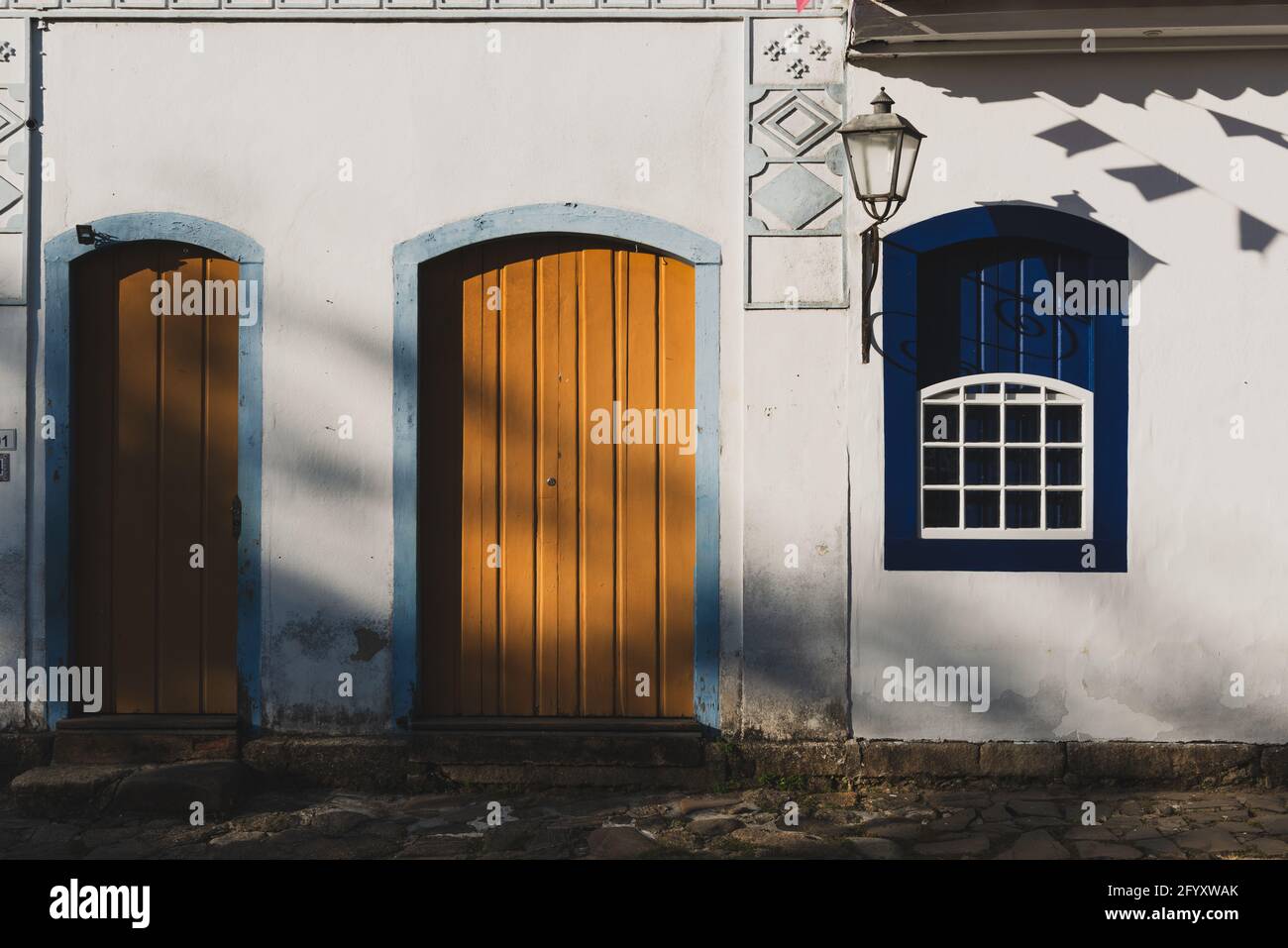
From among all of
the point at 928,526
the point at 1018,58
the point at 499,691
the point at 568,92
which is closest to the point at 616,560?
the point at 499,691

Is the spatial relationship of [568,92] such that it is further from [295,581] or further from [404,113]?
[295,581]

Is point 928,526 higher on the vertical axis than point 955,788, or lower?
higher

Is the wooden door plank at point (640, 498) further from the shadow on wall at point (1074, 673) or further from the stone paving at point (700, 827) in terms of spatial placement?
the shadow on wall at point (1074, 673)

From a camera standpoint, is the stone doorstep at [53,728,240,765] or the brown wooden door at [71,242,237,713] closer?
the stone doorstep at [53,728,240,765]

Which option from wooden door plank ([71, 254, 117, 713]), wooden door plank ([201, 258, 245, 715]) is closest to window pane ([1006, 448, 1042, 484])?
wooden door plank ([201, 258, 245, 715])

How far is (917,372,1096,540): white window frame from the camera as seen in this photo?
5.63 m

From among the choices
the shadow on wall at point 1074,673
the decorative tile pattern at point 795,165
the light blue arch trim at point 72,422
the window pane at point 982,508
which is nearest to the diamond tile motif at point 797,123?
the decorative tile pattern at point 795,165

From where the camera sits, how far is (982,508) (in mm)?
5695

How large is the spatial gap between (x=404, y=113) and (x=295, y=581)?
92.6 inches

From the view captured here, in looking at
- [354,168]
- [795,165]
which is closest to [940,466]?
[795,165]

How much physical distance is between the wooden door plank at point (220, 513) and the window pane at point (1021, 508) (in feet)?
12.5

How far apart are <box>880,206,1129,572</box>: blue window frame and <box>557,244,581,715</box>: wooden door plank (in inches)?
59.7

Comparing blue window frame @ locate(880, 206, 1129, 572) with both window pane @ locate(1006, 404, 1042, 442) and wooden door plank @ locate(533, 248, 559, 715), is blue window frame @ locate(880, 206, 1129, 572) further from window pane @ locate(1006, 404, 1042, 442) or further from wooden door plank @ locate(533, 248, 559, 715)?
wooden door plank @ locate(533, 248, 559, 715)

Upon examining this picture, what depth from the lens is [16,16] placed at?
5680mm
